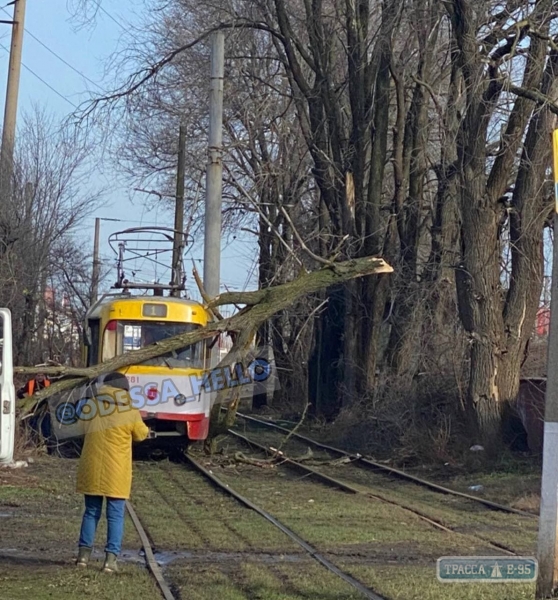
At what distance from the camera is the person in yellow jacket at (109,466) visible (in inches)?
337

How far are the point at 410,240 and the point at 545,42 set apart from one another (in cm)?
878

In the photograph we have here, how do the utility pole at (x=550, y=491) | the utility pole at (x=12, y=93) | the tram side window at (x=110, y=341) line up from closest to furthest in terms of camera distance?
1. the utility pole at (x=550, y=491)
2. the tram side window at (x=110, y=341)
3. the utility pole at (x=12, y=93)

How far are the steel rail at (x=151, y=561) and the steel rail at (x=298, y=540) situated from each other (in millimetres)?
1445

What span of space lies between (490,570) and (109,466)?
3.26 metres

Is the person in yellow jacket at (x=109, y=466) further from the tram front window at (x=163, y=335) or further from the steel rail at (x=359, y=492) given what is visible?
the tram front window at (x=163, y=335)

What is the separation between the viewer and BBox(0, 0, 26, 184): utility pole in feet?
73.0

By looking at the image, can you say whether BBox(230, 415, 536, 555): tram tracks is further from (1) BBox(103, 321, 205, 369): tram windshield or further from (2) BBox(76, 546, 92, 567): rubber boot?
(2) BBox(76, 546, 92, 567): rubber boot

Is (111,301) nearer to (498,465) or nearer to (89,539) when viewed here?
(498,465)

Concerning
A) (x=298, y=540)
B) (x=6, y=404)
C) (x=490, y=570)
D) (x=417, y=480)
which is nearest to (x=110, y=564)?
(x=6, y=404)

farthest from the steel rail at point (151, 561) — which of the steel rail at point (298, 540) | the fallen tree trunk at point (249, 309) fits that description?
the fallen tree trunk at point (249, 309)

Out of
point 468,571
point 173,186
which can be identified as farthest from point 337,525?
point 173,186

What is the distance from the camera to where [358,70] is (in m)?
24.5

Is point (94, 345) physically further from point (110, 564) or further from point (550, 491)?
point (550, 491)

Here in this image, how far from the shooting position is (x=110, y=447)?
28.3ft
